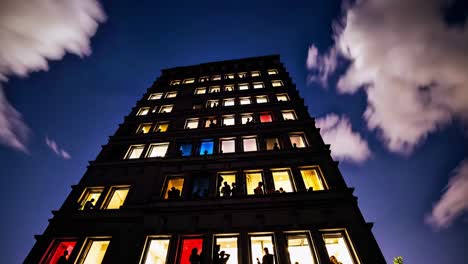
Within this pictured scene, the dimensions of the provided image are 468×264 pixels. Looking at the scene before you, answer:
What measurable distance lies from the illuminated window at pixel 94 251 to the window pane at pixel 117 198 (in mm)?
2721

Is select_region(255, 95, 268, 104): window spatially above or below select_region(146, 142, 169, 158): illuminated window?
above

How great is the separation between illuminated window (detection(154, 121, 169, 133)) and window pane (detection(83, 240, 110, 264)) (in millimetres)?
11307

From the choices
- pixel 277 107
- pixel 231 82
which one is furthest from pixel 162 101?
pixel 277 107

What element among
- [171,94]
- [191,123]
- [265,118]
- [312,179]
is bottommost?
[312,179]

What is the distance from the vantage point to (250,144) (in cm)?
1889

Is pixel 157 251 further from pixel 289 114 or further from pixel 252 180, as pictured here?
pixel 289 114

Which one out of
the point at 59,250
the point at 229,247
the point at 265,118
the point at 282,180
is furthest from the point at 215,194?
the point at 59,250

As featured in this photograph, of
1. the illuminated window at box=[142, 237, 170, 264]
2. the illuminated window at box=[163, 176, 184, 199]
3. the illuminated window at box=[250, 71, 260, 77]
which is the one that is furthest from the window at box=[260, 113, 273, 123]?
the illuminated window at box=[142, 237, 170, 264]

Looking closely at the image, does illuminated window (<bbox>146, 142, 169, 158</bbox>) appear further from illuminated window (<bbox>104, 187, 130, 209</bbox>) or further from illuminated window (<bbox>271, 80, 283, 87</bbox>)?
illuminated window (<bbox>271, 80, 283, 87</bbox>)

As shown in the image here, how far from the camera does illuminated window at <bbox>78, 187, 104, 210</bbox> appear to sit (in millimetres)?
15475

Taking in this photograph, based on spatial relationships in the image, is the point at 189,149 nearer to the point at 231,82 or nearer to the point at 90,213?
the point at 90,213

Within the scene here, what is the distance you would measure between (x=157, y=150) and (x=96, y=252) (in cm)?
924

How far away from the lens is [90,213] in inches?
577

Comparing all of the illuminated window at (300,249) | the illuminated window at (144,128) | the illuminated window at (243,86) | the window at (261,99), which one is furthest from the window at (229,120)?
the illuminated window at (300,249)
